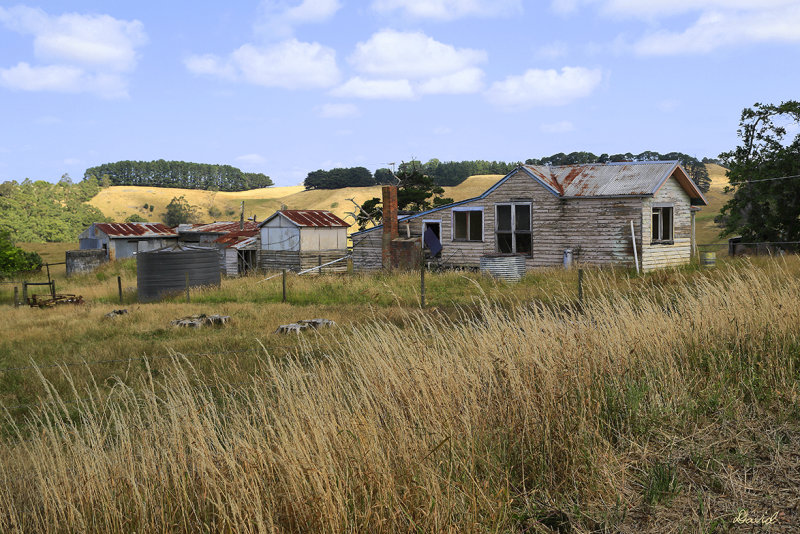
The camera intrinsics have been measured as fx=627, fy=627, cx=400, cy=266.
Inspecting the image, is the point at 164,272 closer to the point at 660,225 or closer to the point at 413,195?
the point at 660,225

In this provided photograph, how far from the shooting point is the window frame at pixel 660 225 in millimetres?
23875

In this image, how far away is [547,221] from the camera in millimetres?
24922

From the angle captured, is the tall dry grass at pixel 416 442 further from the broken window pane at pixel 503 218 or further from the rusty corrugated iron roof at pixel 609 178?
the broken window pane at pixel 503 218

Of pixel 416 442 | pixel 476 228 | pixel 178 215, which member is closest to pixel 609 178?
pixel 476 228

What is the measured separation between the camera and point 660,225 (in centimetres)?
2433

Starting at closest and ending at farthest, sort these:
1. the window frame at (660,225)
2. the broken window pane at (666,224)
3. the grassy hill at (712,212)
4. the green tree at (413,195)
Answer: the window frame at (660,225) → the broken window pane at (666,224) → the green tree at (413,195) → the grassy hill at (712,212)

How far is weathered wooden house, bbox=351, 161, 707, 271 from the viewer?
23.4m

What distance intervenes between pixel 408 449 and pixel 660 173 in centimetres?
2254

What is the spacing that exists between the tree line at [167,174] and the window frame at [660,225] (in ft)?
446

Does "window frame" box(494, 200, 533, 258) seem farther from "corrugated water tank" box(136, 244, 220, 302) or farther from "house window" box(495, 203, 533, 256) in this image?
"corrugated water tank" box(136, 244, 220, 302)

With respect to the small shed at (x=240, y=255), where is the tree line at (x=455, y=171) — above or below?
above

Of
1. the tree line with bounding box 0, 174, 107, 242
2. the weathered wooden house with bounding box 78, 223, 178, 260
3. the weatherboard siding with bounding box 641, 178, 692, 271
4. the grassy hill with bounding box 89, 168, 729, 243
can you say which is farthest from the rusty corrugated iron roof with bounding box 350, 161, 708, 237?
the grassy hill with bounding box 89, 168, 729, 243

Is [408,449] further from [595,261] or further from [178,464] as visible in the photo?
[595,261]

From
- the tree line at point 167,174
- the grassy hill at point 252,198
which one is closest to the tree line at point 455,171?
the grassy hill at point 252,198
